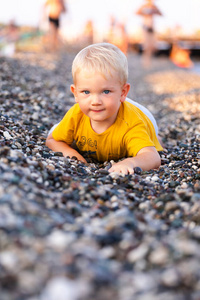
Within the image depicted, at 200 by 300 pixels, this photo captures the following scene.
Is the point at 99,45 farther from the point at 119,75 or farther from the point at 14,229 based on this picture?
the point at 14,229

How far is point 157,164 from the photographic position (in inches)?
135

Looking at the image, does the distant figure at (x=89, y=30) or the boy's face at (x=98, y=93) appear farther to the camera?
the distant figure at (x=89, y=30)

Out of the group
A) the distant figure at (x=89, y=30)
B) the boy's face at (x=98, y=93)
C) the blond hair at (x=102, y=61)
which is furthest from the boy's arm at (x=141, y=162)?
the distant figure at (x=89, y=30)

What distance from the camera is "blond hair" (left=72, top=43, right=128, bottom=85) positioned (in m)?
2.95

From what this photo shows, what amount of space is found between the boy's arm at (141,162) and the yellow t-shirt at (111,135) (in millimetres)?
69

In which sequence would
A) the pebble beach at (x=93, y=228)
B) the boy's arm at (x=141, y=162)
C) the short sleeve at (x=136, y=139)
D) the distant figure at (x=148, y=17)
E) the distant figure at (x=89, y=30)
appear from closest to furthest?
1. the pebble beach at (x=93, y=228)
2. the boy's arm at (x=141, y=162)
3. the short sleeve at (x=136, y=139)
4. the distant figure at (x=148, y=17)
5. the distant figure at (x=89, y=30)

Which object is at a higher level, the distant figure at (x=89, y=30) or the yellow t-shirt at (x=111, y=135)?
the distant figure at (x=89, y=30)

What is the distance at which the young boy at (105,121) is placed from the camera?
9.80 feet

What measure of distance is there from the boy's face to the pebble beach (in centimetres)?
58

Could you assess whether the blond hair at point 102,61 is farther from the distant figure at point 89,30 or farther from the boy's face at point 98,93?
the distant figure at point 89,30

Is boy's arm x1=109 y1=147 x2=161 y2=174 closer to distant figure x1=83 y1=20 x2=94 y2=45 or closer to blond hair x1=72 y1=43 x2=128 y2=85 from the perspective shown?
blond hair x1=72 y1=43 x2=128 y2=85

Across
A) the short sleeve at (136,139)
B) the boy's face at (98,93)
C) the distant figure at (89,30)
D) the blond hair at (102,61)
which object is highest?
the distant figure at (89,30)

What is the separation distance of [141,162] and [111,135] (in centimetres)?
44

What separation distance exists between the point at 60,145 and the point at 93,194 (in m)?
1.27
